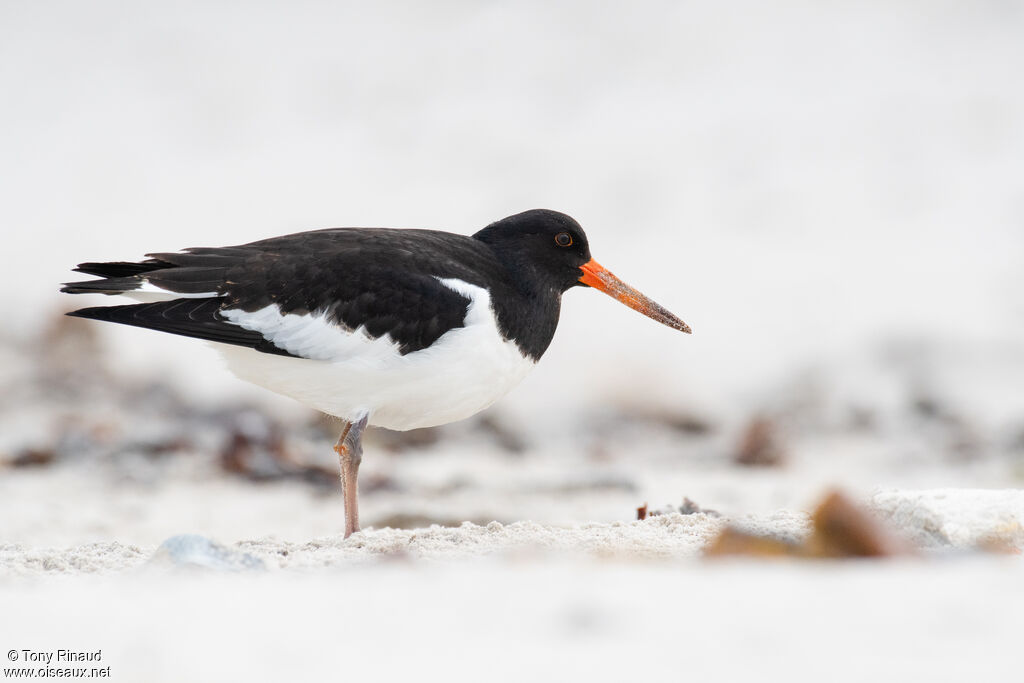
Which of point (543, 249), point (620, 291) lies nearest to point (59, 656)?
point (543, 249)

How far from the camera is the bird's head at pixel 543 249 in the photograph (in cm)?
475

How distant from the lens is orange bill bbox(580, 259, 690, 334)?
506cm

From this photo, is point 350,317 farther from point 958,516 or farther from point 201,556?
point 958,516

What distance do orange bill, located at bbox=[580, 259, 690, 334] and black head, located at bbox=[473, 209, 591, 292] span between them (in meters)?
0.09

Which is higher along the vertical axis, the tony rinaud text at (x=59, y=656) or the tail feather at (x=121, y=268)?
the tail feather at (x=121, y=268)

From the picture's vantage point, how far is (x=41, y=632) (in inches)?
90.0

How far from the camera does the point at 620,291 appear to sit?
5.15 meters

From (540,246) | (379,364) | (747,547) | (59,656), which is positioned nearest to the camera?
(59,656)

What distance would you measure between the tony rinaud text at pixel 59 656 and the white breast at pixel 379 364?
2049 millimetres

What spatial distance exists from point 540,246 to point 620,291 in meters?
0.55

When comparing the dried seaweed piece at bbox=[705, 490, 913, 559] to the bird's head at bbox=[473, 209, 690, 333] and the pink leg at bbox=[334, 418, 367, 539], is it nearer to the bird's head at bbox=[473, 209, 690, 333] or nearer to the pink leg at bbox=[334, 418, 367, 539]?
the pink leg at bbox=[334, 418, 367, 539]

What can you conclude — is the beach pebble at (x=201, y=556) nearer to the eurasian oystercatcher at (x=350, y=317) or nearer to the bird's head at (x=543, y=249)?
the eurasian oystercatcher at (x=350, y=317)

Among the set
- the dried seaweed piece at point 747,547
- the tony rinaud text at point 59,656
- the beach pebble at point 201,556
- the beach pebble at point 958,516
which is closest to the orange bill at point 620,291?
the beach pebble at point 958,516

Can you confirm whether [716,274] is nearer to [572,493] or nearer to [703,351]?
[703,351]
